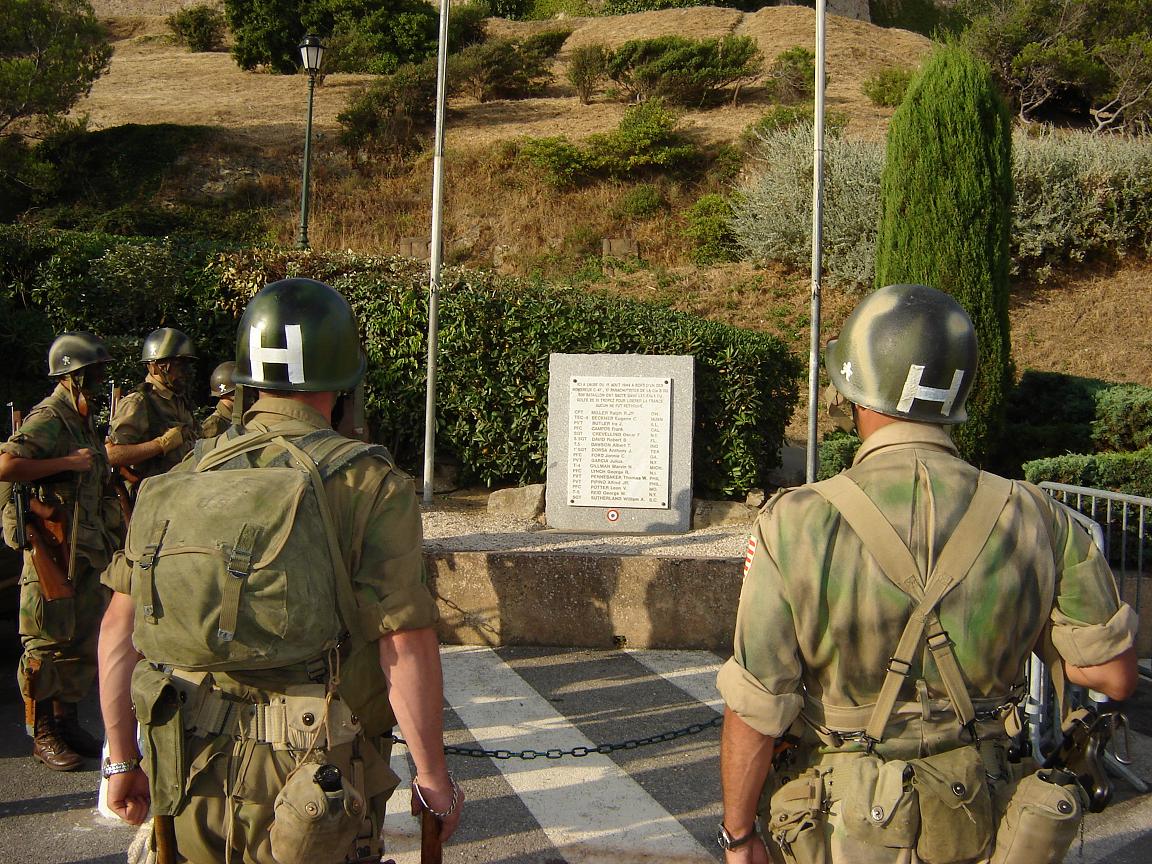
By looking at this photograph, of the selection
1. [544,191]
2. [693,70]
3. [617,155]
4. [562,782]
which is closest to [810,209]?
[617,155]

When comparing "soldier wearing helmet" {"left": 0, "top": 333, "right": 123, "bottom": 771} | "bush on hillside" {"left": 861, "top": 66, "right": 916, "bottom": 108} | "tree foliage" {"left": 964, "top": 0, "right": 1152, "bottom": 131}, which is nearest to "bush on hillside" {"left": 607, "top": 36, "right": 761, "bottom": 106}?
"bush on hillside" {"left": 861, "top": 66, "right": 916, "bottom": 108}

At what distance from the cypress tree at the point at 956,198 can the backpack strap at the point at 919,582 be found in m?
9.59

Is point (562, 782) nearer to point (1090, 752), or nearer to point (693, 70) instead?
point (1090, 752)

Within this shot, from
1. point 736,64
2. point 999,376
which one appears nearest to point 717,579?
point 999,376

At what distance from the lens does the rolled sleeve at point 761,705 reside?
2105mm

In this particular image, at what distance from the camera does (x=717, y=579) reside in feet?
21.4

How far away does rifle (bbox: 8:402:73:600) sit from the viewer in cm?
501

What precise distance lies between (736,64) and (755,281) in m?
16.5

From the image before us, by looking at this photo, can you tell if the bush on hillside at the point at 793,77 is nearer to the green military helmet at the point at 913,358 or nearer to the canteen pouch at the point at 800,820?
the green military helmet at the point at 913,358

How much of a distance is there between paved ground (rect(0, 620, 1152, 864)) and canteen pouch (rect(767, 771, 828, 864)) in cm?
195

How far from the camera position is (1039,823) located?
79.4 inches

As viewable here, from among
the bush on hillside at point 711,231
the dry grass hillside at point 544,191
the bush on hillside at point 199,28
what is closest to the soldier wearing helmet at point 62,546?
the dry grass hillside at point 544,191

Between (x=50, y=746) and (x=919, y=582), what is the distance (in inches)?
173

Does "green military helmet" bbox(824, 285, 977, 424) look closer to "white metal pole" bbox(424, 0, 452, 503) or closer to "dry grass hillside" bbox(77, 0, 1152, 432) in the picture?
"white metal pole" bbox(424, 0, 452, 503)
